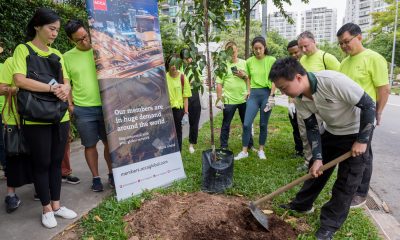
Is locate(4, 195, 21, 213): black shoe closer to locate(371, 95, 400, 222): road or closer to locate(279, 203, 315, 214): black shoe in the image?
locate(279, 203, 315, 214): black shoe

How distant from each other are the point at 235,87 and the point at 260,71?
0.46 meters

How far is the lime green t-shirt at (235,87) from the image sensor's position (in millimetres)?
5176

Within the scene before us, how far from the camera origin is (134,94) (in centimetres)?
373

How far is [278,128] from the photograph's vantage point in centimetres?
800

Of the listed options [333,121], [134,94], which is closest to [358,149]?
[333,121]

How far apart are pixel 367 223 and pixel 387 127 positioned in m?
6.42

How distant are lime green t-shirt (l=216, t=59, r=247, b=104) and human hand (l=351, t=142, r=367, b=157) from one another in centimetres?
268

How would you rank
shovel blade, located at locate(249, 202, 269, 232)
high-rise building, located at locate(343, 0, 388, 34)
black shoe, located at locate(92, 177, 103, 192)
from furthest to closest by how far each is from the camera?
1. high-rise building, located at locate(343, 0, 388, 34)
2. black shoe, located at locate(92, 177, 103, 192)
3. shovel blade, located at locate(249, 202, 269, 232)

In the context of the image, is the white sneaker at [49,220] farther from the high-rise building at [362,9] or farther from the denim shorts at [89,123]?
the high-rise building at [362,9]

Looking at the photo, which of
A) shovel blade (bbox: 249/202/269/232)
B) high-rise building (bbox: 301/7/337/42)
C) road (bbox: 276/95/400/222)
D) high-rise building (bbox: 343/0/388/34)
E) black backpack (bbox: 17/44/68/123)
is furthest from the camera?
high-rise building (bbox: 301/7/337/42)

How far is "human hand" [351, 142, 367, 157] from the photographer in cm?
261

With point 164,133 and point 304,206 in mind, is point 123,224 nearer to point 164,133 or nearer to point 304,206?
point 164,133

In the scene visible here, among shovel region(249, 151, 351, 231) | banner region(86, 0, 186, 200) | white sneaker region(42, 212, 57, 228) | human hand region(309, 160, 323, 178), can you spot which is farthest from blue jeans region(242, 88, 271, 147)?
white sneaker region(42, 212, 57, 228)

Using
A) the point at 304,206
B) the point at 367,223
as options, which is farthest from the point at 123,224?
the point at 367,223
